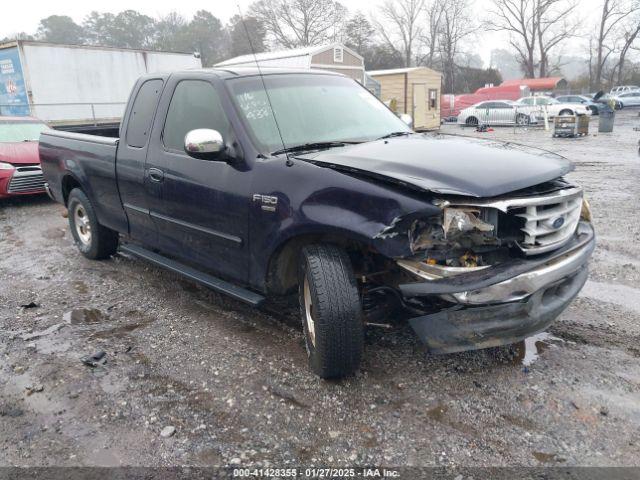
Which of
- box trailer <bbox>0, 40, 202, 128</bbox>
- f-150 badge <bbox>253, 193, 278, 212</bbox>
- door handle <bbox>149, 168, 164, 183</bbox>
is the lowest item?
f-150 badge <bbox>253, 193, 278, 212</bbox>

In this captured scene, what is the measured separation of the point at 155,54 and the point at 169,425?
21946 mm

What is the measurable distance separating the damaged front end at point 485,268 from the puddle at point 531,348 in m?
0.59

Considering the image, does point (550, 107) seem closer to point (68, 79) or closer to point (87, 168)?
point (68, 79)

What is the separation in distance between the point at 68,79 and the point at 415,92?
16.0m

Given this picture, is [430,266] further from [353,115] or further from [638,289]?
[638,289]

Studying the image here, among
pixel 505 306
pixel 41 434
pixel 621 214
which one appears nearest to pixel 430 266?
pixel 505 306

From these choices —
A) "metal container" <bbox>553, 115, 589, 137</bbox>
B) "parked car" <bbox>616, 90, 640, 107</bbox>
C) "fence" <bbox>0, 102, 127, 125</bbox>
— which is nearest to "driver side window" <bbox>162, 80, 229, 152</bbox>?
"fence" <bbox>0, 102, 127, 125</bbox>

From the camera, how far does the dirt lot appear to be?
2.78 metres

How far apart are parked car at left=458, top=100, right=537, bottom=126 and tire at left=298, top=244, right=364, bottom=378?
26035 mm

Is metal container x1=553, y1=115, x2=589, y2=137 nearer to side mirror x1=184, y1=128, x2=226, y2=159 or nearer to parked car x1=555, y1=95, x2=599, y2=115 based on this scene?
parked car x1=555, y1=95, x2=599, y2=115

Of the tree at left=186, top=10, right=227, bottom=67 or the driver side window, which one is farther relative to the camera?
the tree at left=186, top=10, right=227, bottom=67

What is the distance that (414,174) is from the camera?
9.62ft

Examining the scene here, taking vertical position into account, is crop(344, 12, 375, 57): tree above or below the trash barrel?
above

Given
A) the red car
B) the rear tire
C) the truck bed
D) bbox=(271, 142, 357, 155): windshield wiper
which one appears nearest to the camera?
bbox=(271, 142, 357, 155): windshield wiper
